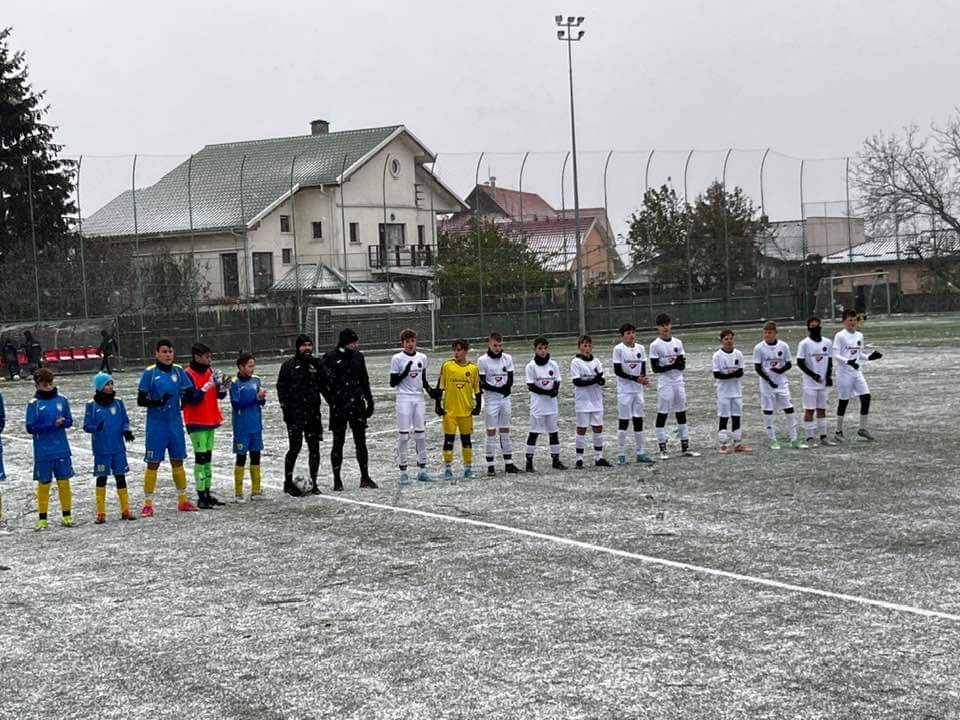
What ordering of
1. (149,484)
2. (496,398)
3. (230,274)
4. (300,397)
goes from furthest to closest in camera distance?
(230,274)
(496,398)
(300,397)
(149,484)

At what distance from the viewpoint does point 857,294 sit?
6894 centimetres

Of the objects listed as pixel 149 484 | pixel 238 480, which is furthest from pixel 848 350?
pixel 149 484

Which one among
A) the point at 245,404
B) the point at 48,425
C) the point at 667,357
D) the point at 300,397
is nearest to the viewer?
the point at 48,425

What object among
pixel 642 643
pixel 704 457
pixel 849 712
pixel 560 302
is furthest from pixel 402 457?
pixel 560 302

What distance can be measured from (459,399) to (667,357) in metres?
3.25

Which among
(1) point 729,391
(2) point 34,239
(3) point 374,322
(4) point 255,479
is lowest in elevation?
(4) point 255,479

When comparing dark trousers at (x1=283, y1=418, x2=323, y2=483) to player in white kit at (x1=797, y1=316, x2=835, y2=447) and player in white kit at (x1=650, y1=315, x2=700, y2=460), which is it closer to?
player in white kit at (x1=650, y1=315, x2=700, y2=460)

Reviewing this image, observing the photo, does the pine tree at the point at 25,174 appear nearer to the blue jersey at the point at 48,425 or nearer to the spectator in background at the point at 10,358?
the spectator in background at the point at 10,358

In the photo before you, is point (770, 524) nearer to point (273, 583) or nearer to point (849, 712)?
point (273, 583)

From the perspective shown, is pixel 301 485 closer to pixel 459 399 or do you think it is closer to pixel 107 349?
pixel 459 399

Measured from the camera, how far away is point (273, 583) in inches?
431

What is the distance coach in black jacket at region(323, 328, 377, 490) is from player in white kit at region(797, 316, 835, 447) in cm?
A: 665

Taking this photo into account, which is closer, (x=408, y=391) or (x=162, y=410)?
(x=162, y=410)

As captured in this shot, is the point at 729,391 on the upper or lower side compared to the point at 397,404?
lower
